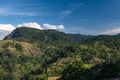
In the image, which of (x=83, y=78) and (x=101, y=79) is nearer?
(x=101, y=79)

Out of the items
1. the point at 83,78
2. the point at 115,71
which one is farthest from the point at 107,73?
the point at 83,78

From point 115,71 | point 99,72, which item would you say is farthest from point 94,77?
point 115,71

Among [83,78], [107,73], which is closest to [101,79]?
[107,73]

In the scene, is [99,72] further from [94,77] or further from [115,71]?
[115,71]

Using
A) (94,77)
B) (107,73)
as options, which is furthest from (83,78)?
(107,73)

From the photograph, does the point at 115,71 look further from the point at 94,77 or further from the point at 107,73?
the point at 94,77

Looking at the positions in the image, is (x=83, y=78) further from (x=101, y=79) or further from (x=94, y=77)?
(x=101, y=79)

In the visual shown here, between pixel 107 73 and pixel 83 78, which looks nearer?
pixel 107 73
